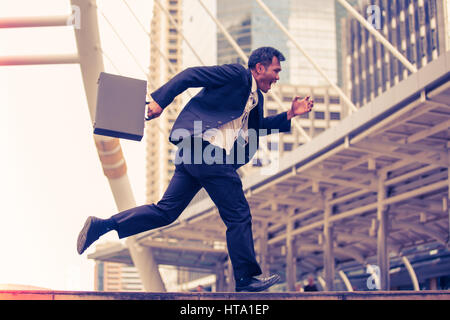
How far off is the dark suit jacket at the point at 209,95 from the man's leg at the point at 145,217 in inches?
9.6

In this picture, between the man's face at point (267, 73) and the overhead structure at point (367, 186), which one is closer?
the man's face at point (267, 73)

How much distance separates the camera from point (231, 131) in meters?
4.60

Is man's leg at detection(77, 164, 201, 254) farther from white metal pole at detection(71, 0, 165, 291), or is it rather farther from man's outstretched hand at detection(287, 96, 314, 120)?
white metal pole at detection(71, 0, 165, 291)

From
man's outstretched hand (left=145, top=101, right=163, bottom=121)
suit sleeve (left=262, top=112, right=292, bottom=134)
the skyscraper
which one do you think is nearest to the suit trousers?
man's outstretched hand (left=145, top=101, right=163, bottom=121)

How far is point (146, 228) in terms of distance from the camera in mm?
4578

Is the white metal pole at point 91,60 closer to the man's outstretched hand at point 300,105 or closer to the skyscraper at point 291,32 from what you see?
the man's outstretched hand at point 300,105

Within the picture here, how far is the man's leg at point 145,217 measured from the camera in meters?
4.54

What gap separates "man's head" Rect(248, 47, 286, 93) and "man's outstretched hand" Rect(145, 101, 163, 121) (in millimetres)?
614

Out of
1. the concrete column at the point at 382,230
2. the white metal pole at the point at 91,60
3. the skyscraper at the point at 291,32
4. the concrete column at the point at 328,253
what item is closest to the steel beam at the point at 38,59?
the white metal pole at the point at 91,60

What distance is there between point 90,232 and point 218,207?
0.74 metres

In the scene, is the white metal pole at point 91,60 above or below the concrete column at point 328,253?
above
